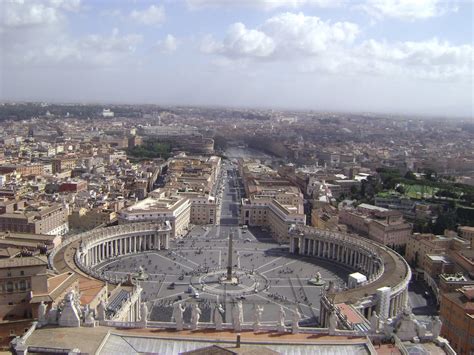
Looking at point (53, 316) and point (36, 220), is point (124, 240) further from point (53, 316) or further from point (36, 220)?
point (53, 316)

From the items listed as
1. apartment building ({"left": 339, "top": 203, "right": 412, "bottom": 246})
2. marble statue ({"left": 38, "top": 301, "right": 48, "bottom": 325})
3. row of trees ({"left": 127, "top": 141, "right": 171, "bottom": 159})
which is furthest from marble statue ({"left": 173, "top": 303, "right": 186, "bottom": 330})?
row of trees ({"left": 127, "top": 141, "right": 171, "bottom": 159})

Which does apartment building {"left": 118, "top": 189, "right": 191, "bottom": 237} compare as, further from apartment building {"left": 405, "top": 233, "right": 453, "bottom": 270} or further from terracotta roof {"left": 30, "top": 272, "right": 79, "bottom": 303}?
terracotta roof {"left": 30, "top": 272, "right": 79, "bottom": 303}

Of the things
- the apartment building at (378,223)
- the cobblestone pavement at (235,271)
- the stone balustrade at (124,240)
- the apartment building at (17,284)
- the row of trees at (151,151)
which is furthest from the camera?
the row of trees at (151,151)

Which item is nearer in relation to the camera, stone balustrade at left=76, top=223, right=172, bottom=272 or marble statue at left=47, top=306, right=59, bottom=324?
marble statue at left=47, top=306, right=59, bottom=324

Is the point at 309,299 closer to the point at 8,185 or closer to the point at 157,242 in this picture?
the point at 157,242

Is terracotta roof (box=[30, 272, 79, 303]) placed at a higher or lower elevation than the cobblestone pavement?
higher

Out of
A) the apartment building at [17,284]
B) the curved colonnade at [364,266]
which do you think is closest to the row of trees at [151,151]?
the curved colonnade at [364,266]

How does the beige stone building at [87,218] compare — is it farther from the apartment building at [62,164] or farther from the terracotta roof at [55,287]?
the apartment building at [62,164]

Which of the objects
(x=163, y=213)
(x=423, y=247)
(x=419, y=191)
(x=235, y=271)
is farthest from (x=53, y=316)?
(x=419, y=191)
